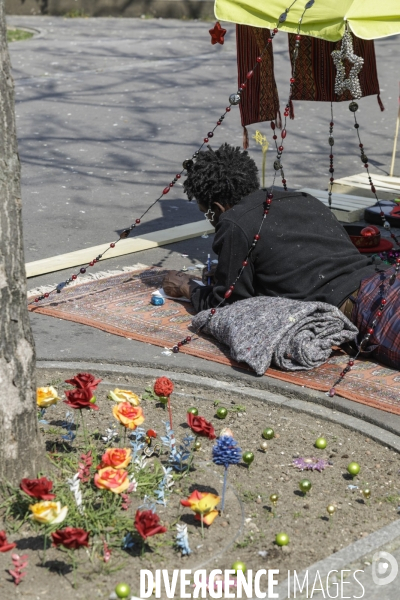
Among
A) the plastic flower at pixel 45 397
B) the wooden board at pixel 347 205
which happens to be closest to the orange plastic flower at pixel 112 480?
the plastic flower at pixel 45 397

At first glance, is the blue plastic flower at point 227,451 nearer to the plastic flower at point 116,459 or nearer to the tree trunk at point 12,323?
the plastic flower at point 116,459

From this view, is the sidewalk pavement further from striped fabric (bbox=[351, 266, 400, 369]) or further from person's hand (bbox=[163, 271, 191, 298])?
person's hand (bbox=[163, 271, 191, 298])

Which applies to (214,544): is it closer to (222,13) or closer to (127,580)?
(127,580)

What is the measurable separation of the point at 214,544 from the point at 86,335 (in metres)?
2.31

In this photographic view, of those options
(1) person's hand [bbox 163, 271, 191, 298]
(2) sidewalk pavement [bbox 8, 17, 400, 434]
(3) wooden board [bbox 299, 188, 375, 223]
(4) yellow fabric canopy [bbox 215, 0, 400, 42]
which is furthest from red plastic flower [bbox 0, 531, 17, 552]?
(3) wooden board [bbox 299, 188, 375, 223]

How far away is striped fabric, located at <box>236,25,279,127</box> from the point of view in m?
6.85

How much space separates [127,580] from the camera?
3262mm

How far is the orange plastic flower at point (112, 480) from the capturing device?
327 centimetres

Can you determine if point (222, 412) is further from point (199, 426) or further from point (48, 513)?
point (48, 513)

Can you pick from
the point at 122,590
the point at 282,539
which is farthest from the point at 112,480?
the point at 282,539

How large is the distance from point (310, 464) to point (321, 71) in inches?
153

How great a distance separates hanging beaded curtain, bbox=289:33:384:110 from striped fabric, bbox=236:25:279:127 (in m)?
0.19

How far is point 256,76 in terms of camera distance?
700 cm

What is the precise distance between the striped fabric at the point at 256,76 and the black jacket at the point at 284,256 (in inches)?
69.2
